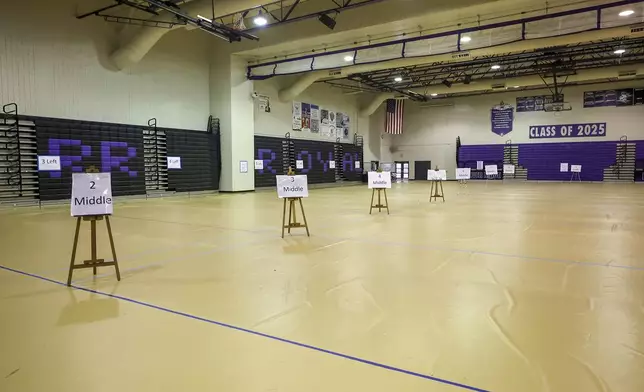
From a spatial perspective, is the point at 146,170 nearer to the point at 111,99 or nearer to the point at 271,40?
the point at 111,99

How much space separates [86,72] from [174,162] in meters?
4.16

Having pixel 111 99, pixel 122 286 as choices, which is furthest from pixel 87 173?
pixel 111 99

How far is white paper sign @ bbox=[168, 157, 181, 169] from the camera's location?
15.2 m

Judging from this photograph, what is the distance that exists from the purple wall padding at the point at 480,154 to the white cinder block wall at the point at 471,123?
39cm

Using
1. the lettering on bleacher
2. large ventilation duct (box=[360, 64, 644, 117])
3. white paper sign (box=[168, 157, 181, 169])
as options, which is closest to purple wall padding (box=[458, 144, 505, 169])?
large ventilation duct (box=[360, 64, 644, 117])

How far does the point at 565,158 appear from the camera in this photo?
2522 centimetres

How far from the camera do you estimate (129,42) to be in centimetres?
1288

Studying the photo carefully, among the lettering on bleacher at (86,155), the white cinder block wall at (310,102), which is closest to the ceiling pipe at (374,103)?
the white cinder block wall at (310,102)

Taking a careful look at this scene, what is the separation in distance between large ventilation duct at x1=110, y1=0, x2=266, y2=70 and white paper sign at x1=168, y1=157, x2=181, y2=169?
353cm

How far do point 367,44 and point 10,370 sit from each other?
1367 centimetres

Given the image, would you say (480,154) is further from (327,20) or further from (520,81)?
(327,20)

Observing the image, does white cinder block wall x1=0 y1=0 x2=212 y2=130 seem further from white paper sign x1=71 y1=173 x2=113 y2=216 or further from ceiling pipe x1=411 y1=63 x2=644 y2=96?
ceiling pipe x1=411 y1=63 x2=644 y2=96

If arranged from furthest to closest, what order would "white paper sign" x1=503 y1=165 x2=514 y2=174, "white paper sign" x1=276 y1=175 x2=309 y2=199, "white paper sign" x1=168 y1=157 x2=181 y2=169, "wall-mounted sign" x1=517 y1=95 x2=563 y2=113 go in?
1. "white paper sign" x1=503 y1=165 x2=514 y2=174
2. "wall-mounted sign" x1=517 y1=95 x2=563 y2=113
3. "white paper sign" x1=168 y1=157 x2=181 y2=169
4. "white paper sign" x1=276 y1=175 x2=309 y2=199

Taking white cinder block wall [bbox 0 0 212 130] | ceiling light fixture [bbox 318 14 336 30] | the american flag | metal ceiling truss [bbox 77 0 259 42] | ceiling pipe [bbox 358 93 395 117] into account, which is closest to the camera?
metal ceiling truss [bbox 77 0 259 42]
